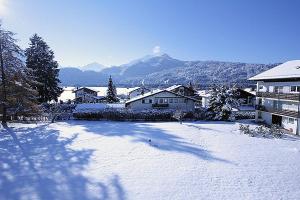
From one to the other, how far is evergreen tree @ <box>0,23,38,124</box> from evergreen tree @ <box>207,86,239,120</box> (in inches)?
1191

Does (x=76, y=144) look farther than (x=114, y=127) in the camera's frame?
No

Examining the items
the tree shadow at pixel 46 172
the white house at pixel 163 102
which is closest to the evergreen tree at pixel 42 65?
the white house at pixel 163 102

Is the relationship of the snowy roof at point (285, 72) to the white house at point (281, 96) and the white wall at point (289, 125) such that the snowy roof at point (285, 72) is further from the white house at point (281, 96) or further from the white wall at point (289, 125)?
the white wall at point (289, 125)

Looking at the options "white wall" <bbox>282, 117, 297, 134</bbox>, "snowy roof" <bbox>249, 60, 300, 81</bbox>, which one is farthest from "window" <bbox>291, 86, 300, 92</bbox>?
"white wall" <bbox>282, 117, 297, 134</bbox>

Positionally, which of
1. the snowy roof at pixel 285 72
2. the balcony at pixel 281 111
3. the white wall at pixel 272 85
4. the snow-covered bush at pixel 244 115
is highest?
the snowy roof at pixel 285 72

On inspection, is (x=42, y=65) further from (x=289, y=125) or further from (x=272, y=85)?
(x=289, y=125)

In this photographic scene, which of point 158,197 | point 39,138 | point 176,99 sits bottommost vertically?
point 158,197

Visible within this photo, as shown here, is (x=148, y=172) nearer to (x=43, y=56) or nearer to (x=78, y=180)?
(x=78, y=180)

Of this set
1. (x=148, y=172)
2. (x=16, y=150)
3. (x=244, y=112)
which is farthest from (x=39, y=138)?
(x=244, y=112)

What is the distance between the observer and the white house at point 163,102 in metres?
52.1

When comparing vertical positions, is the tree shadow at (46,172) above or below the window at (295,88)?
below

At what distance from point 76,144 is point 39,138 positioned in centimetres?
511

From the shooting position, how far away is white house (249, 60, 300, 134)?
38.5 metres

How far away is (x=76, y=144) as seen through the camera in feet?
88.1
